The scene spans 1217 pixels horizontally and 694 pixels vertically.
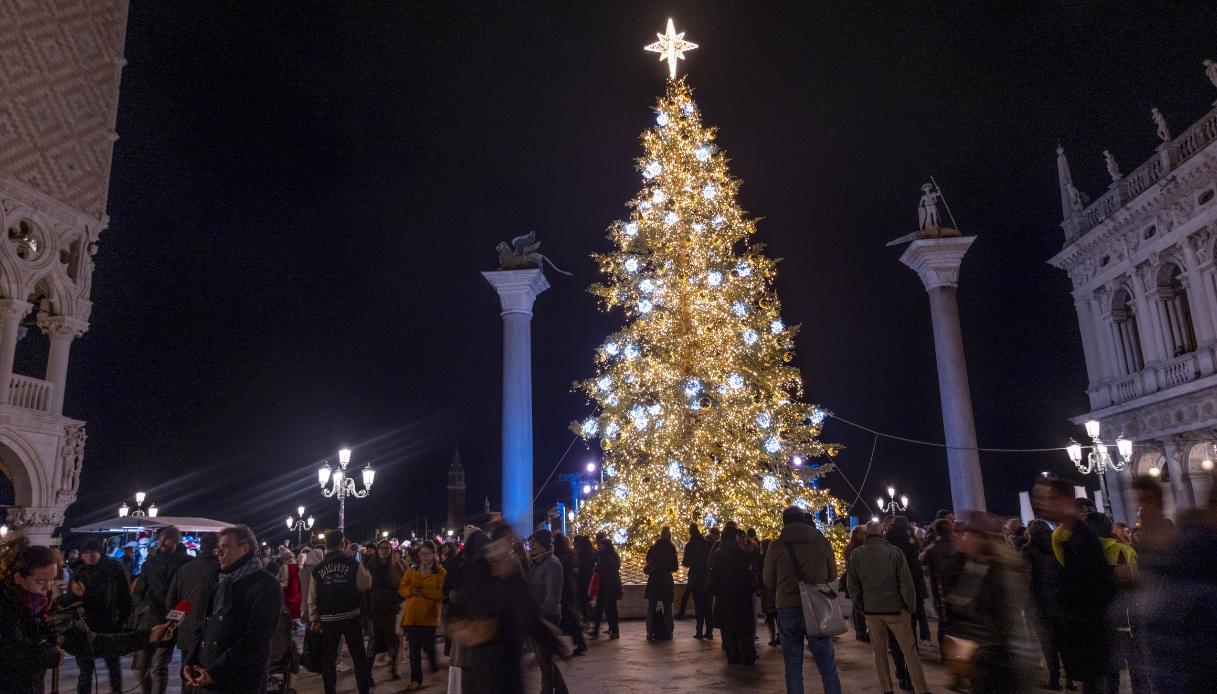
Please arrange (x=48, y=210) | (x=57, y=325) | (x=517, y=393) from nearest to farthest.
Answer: (x=48, y=210), (x=57, y=325), (x=517, y=393)

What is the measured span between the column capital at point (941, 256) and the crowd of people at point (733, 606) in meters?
10.5

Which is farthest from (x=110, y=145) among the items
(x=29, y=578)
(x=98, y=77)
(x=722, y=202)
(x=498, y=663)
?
(x=498, y=663)

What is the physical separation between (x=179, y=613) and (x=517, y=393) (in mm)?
13092

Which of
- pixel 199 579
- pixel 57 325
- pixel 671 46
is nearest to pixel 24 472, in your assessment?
pixel 57 325

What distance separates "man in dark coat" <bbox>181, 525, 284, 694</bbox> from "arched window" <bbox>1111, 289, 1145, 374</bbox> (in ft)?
87.6

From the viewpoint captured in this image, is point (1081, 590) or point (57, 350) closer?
point (1081, 590)

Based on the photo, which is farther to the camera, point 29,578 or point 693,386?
point 693,386

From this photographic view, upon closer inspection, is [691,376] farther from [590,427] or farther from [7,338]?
[7,338]

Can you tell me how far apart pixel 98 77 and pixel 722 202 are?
53.9 feet

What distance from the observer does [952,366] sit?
760 inches

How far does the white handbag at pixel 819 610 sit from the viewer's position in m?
6.59

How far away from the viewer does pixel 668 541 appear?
1259 centimetres

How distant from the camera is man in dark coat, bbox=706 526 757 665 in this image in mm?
9492

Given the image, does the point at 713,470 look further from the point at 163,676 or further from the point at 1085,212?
the point at 1085,212
